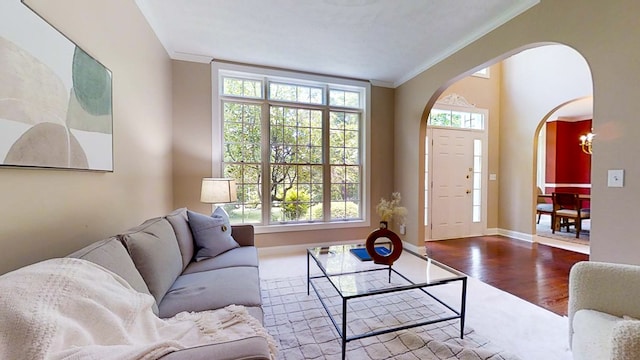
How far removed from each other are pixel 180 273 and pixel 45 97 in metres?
1.26

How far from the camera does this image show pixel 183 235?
6.72 ft

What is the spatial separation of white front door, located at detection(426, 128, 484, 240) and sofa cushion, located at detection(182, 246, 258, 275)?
3569 mm

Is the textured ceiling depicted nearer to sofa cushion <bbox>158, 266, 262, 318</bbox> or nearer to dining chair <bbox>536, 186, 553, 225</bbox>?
sofa cushion <bbox>158, 266, 262, 318</bbox>

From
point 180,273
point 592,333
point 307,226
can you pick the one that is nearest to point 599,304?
point 592,333

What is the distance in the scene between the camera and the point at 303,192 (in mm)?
4039

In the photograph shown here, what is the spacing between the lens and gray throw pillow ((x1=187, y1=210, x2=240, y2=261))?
222 centimetres

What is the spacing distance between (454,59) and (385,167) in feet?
6.00

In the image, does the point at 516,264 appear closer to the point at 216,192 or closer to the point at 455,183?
the point at 455,183

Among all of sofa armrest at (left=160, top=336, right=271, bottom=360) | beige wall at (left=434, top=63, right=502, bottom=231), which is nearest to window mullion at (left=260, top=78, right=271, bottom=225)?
sofa armrest at (left=160, top=336, right=271, bottom=360)

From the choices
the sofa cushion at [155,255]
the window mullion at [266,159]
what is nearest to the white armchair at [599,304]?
the sofa cushion at [155,255]

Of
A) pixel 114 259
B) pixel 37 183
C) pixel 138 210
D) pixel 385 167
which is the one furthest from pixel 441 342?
pixel 385 167

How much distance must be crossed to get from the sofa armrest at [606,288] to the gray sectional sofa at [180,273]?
1563mm

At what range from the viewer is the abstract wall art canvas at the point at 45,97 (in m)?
1.03

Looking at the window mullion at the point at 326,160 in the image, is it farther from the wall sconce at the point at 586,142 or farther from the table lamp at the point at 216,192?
the wall sconce at the point at 586,142
